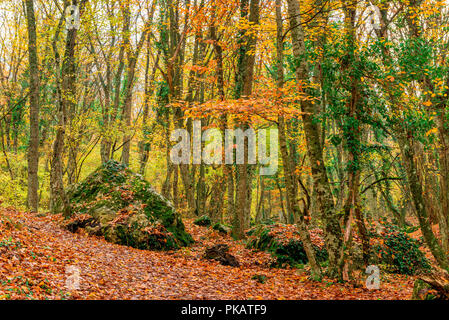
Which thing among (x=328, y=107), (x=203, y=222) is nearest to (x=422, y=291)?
(x=328, y=107)

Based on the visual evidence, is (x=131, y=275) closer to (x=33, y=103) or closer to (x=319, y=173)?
(x=319, y=173)

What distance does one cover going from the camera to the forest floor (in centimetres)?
523

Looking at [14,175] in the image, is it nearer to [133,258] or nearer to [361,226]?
[133,258]

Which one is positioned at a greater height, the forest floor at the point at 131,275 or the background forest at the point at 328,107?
the background forest at the point at 328,107

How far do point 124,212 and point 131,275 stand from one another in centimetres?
402

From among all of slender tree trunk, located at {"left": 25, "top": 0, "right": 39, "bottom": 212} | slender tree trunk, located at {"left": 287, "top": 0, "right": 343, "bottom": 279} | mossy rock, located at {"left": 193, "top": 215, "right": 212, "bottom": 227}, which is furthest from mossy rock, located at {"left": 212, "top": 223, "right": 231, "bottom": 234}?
slender tree trunk, located at {"left": 25, "top": 0, "right": 39, "bottom": 212}

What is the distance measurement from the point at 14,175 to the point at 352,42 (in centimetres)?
2095

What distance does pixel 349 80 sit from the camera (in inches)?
304

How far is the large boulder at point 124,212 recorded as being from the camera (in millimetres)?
10273

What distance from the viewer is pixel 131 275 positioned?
7113 millimetres

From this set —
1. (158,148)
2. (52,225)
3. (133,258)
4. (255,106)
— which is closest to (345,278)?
(255,106)

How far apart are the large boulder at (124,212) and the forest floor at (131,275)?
0.52 metres

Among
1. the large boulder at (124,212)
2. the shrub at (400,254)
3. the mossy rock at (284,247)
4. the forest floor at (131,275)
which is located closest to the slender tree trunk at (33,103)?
the large boulder at (124,212)

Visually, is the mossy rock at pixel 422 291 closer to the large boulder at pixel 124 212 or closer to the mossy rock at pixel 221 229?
the large boulder at pixel 124 212
